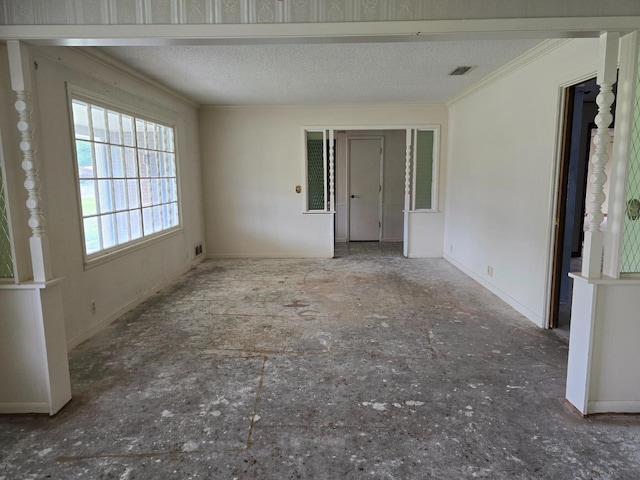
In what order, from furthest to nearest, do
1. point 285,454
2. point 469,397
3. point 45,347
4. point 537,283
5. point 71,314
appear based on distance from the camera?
1. point 537,283
2. point 71,314
3. point 469,397
4. point 45,347
5. point 285,454

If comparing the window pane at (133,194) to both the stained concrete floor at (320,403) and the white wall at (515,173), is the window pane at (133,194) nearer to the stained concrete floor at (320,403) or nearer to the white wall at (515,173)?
the stained concrete floor at (320,403)

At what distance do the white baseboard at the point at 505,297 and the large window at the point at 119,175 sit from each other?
13.2ft

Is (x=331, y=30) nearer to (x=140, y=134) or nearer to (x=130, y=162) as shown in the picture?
(x=130, y=162)

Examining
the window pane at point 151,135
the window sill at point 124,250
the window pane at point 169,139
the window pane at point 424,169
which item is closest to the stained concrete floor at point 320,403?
the window sill at point 124,250

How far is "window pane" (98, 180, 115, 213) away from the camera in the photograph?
12.1 ft

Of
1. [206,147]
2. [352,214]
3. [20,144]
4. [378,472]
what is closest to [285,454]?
[378,472]

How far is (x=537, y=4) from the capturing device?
2.02 metres

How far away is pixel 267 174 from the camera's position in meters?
6.55

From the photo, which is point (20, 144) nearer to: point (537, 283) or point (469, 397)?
point (469, 397)

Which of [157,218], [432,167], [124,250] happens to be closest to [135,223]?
[124,250]

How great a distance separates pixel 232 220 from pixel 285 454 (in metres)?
5.03

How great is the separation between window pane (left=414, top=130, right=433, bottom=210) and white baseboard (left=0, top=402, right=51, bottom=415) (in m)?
5.52

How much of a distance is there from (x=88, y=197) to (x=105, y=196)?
25cm

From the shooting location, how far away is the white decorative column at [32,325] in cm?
212
